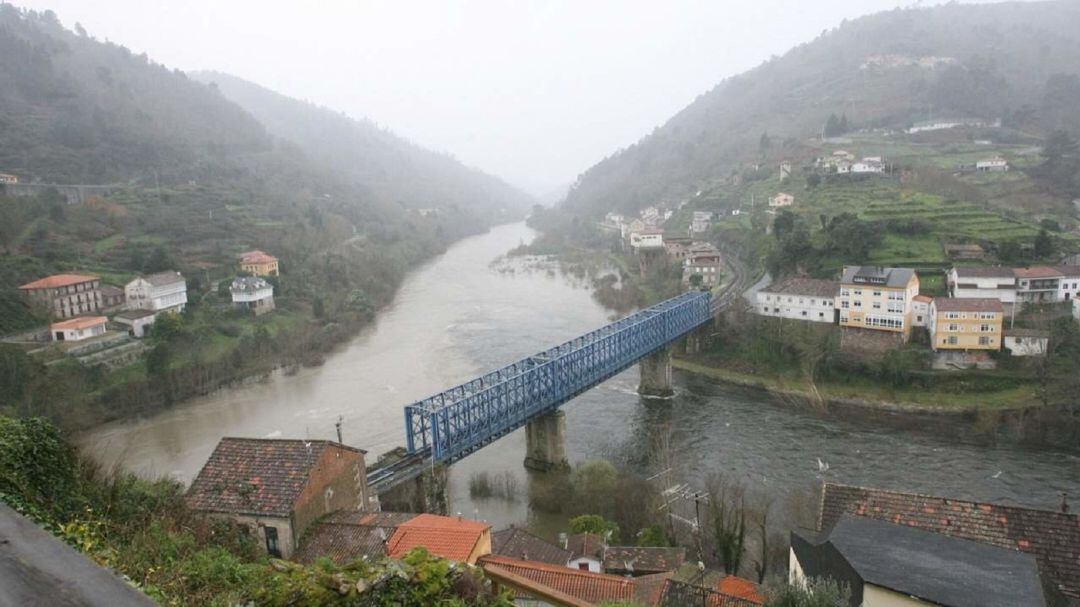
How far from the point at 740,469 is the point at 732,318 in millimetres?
11606

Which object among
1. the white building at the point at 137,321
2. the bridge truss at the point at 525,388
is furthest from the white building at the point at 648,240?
the white building at the point at 137,321

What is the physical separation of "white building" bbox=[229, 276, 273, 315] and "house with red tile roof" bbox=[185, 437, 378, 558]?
77.1 feet

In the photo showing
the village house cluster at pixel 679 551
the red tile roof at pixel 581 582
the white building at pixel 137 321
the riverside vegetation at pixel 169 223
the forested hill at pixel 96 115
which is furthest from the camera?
the forested hill at pixel 96 115

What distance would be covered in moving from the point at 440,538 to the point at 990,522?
6.94m

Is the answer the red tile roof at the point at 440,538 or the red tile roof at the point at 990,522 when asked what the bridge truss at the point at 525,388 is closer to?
the red tile roof at the point at 440,538

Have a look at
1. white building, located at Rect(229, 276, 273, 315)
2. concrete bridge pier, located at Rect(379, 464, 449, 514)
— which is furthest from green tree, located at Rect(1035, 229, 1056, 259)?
white building, located at Rect(229, 276, 273, 315)

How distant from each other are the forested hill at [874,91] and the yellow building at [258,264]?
40441 millimetres

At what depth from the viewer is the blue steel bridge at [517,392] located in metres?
14.9

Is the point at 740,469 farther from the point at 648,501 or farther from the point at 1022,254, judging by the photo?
the point at 1022,254

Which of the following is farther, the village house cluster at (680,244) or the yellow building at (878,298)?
the village house cluster at (680,244)

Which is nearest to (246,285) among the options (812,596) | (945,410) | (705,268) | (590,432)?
(590,432)

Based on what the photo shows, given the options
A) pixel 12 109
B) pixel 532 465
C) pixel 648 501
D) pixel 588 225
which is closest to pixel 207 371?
pixel 532 465

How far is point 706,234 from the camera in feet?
152

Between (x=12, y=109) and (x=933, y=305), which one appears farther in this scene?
(x=12, y=109)
